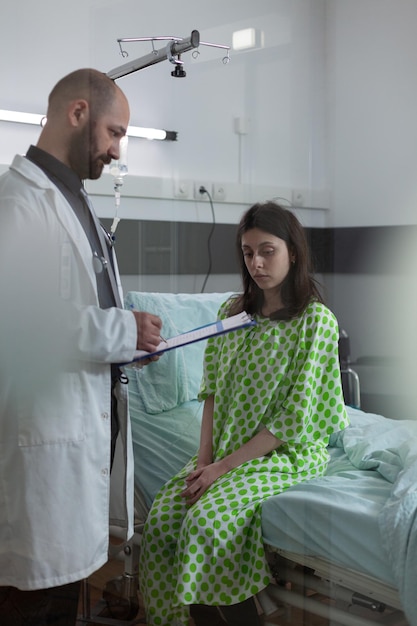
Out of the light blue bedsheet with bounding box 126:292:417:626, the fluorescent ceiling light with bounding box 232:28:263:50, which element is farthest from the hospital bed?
the fluorescent ceiling light with bounding box 232:28:263:50

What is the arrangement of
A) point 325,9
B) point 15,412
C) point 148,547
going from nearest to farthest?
point 15,412, point 148,547, point 325,9

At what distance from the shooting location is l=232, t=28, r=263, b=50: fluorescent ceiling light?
1509mm

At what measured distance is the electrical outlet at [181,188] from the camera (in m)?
1.47

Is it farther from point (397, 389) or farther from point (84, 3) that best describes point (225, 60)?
point (397, 389)

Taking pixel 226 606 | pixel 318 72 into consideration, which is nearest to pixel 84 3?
pixel 318 72

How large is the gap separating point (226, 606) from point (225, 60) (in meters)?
0.99

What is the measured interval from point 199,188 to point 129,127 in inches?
7.1

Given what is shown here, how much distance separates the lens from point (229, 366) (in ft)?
4.90

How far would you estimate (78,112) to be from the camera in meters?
1.32

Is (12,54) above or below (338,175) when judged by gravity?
above

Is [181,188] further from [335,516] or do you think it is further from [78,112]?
[335,516]

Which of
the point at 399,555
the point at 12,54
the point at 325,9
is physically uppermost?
the point at 325,9

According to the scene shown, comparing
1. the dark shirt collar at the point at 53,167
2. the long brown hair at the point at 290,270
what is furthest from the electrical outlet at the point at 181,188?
the dark shirt collar at the point at 53,167

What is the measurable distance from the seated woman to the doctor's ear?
0.35 meters
